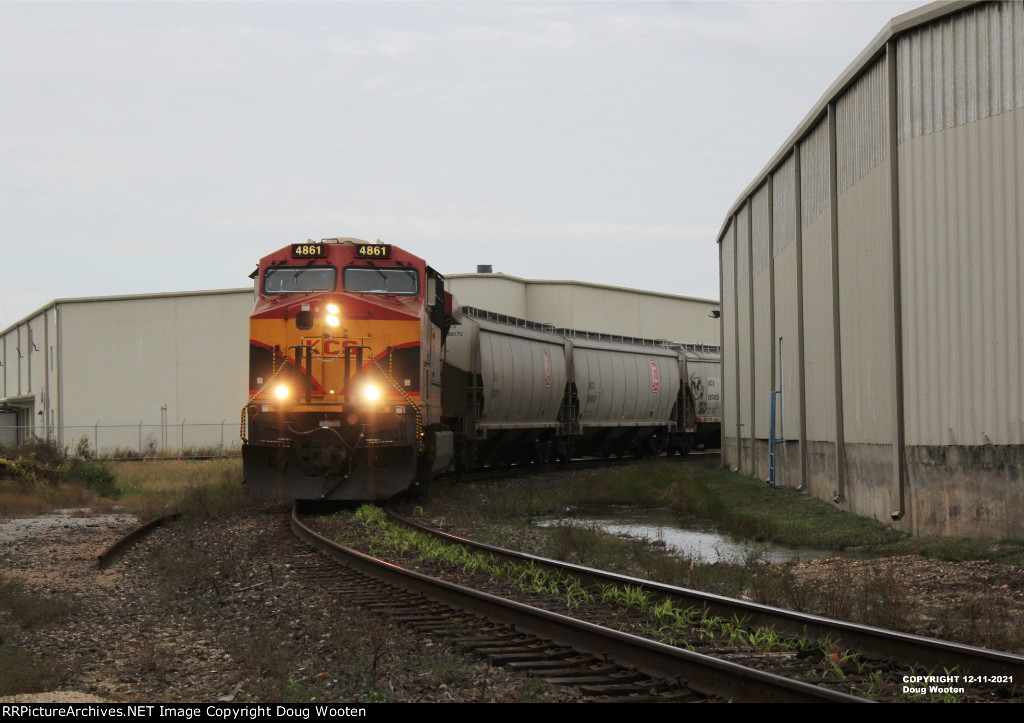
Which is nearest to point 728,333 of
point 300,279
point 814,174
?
point 814,174

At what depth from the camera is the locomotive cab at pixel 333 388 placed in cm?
1464

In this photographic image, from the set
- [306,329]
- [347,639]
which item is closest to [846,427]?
[306,329]

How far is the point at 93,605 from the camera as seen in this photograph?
29.5 ft

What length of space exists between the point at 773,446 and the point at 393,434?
965 centimetres

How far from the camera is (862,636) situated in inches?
248

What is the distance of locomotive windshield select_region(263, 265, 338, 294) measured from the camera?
50.9ft

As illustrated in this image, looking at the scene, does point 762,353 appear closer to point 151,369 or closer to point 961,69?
point 961,69

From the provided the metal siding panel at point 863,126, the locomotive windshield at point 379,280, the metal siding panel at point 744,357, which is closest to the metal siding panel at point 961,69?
the metal siding panel at point 863,126

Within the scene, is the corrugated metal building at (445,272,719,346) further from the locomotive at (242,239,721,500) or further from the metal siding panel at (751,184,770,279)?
the locomotive at (242,239,721,500)

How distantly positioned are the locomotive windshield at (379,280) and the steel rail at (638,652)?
23.1 feet

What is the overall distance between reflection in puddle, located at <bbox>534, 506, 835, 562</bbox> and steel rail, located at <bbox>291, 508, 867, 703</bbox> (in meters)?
3.94

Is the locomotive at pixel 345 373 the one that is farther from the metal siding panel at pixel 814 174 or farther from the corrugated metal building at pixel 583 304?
the corrugated metal building at pixel 583 304

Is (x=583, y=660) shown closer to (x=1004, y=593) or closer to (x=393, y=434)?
(x=1004, y=593)

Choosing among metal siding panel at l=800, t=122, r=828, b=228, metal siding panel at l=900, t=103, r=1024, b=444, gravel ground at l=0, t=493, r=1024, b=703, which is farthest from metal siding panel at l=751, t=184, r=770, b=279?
gravel ground at l=0, t=493, r=1024, b=703
